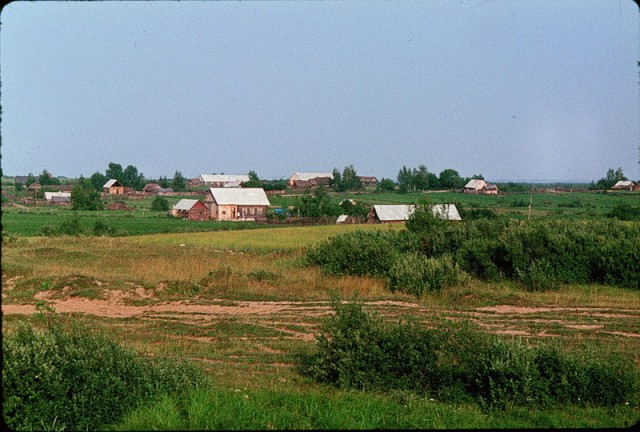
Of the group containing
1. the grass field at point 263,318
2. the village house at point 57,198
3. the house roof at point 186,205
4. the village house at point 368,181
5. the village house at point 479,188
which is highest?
the village house at point 368,181

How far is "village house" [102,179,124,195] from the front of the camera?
84250 millimetres

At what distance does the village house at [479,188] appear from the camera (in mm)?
61531

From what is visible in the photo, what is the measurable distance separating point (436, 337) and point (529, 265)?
15.5 metres

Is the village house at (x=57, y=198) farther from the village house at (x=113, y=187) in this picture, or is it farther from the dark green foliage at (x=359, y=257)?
the dark green foliage at (x=359, y=257)

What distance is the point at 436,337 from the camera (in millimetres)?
9148

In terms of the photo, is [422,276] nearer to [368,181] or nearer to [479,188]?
[479,188]

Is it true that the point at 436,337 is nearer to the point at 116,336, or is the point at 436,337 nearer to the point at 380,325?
the point at 380,325

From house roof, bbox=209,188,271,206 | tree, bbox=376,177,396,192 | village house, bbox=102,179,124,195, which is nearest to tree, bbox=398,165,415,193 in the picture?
tree, bbox=376,177,396,192

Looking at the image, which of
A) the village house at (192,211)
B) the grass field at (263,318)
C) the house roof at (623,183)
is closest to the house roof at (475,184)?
the house roof at (623,183)

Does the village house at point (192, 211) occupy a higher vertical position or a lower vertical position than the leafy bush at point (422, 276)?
higher

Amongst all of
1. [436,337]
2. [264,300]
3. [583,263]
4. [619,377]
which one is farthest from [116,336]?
[583,263]

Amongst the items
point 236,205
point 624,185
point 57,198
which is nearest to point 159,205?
point 236,205

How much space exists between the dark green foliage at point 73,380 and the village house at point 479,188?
188 feet

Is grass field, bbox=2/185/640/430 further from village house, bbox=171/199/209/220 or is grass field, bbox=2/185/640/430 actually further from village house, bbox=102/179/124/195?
village house, bbox=102/179/124/195
